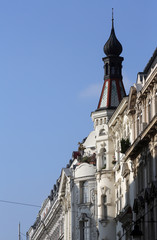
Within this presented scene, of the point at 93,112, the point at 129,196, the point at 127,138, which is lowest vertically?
the point at 129,196

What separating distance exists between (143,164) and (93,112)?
19.2m

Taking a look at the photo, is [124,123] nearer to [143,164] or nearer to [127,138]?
[127,138]

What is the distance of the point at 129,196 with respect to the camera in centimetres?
6450

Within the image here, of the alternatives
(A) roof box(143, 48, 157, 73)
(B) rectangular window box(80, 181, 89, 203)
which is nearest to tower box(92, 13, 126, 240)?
(B) rectangular window box(80, 181, 89, 203)

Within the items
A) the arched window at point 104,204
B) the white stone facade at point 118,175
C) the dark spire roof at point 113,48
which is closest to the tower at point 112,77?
the dark spire roof at point 113,48

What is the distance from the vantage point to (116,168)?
70812 millimetres

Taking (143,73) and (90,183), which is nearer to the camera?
(143,73)

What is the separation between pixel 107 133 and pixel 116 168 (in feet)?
16.5

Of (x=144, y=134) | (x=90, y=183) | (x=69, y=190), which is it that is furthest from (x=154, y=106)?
(x=69, y=190)

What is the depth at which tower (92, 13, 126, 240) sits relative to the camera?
72.8 meters

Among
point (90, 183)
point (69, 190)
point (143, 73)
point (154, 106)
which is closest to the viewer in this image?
point (154, 106)

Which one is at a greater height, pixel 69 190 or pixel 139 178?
pixel 69 190

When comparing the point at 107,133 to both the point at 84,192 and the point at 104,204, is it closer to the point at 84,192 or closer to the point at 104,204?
the point at 104,204

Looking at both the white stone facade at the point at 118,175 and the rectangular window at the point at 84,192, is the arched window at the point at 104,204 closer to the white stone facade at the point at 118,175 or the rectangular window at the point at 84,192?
the white stone facade at the point at 118,175
